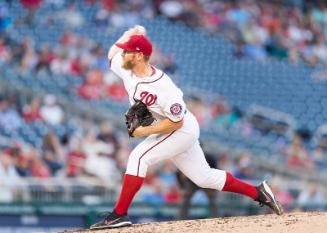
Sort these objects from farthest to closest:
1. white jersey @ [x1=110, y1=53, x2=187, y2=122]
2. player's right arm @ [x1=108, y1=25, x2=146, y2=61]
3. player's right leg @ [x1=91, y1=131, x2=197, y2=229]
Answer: player's right arm @ [x1=108, y1=25, x2=146, y2=61] → player's right leg @ [x1=91, y1=131, x2=197, y2=229] → white jersey @ [x1=110, y1=53, x2=187, y2=122]

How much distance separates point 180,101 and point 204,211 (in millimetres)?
5791

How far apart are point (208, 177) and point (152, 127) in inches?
27.2

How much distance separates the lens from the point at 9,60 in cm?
1705

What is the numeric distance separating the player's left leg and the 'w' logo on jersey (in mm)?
529

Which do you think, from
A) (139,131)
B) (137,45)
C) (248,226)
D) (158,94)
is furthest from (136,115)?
(248,226)

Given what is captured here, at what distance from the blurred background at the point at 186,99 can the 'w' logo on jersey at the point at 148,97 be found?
4967 millimetres

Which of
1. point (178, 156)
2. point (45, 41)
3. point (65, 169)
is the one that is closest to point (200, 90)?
point (45, 41)

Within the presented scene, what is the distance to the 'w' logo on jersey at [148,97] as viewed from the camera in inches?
319

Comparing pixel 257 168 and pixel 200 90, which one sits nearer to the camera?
pixel 257 168

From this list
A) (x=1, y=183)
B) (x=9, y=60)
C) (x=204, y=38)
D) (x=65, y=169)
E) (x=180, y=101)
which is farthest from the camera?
(x=204, y=38)

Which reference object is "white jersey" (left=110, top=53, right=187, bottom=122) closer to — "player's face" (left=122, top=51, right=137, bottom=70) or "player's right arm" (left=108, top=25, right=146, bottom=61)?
"player's face" (left=122, top=51, right=137, bottom=70)

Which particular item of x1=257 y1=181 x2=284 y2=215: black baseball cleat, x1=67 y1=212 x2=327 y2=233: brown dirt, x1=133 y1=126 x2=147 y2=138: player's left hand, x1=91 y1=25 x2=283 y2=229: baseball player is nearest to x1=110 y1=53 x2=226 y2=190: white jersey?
x1=91 y1=25 x2=283 y2=229: baseball player

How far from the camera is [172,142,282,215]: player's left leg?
8430mm

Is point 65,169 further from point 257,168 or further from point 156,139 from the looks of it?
point 156,139
